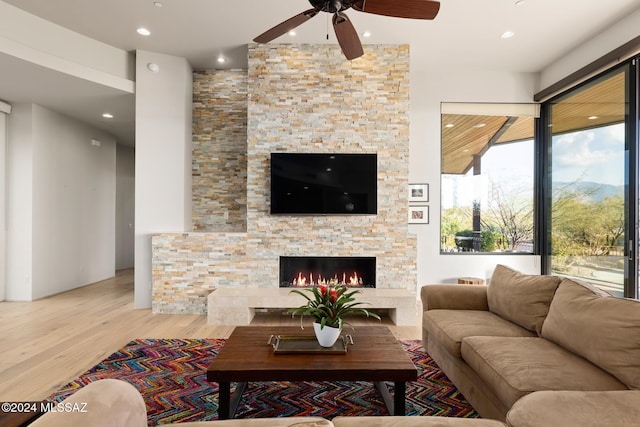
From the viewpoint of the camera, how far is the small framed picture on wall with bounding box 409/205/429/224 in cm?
489

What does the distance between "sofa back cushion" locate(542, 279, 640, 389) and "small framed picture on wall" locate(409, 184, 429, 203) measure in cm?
285

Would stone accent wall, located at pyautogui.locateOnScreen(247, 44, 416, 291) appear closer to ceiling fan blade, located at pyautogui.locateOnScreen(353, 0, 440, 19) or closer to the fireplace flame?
the fireplace flame

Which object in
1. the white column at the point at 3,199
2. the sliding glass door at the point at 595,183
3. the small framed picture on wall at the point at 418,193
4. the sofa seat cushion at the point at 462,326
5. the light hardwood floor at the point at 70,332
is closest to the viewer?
the sofa seat cushion at the point at 462,326

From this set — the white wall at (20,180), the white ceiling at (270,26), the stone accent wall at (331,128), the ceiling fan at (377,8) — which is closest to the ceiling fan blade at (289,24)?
the ceiling fan at (377,8)

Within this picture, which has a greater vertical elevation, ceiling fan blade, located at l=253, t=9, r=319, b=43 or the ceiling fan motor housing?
ceiling fan blade, located at l=253, t=9, r=319, b=43

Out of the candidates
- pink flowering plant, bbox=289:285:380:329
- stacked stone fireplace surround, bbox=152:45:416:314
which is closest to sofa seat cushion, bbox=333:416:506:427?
pink flowering plant, bbox=289:285:380:329

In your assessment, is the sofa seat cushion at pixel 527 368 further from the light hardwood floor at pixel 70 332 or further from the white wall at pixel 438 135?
the white wall at pixel 438 135

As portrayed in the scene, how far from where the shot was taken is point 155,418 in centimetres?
198

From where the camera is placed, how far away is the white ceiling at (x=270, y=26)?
11.3 feet

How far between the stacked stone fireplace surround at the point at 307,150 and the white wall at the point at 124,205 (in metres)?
4.10

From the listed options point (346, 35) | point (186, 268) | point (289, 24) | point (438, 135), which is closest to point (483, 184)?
point (438, 135)

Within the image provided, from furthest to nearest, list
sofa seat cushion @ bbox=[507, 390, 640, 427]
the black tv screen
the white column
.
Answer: the white column → the black tv screen → sofa seat cushion @ bbox=[507, 390, 640, 427]

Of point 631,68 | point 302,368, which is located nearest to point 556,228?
point 631,68

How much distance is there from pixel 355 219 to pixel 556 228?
2652 mm
